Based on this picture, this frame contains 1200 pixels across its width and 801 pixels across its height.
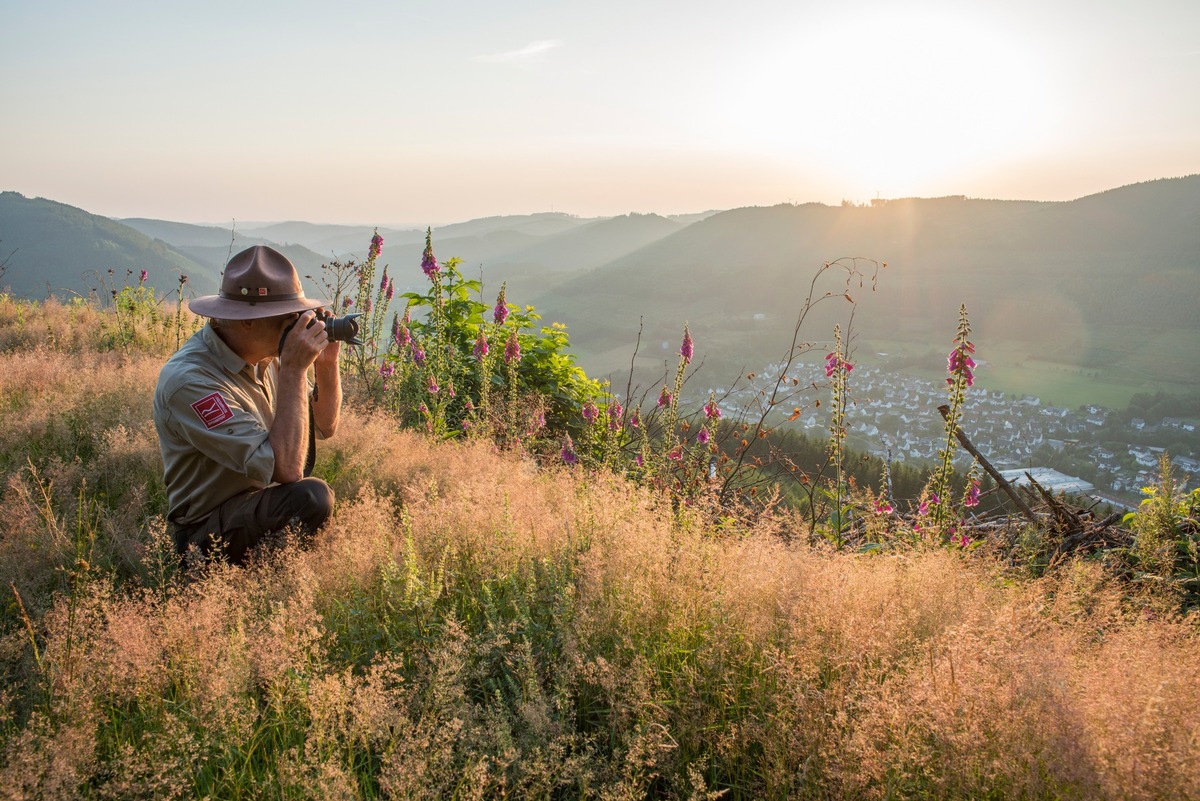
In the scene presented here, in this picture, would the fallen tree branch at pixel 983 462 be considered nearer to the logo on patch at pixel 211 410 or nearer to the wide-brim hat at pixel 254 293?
the wide-brim hat at pixel 254 293

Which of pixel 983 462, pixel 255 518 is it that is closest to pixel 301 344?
pixel 255 518

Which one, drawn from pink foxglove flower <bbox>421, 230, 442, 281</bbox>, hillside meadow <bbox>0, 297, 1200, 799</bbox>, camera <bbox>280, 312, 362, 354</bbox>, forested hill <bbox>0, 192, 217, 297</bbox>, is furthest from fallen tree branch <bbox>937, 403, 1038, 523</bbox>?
forested hill <bbox>0, 192, 217, 297</bbox>

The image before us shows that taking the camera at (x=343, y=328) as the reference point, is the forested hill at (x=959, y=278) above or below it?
above

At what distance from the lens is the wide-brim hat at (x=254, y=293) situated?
3.39 meters

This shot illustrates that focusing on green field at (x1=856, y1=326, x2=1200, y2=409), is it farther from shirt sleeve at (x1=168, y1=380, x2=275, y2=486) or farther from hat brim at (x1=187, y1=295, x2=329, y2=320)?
shirt sleeve at (x1=168, y1=380, x2=275, y2=486)

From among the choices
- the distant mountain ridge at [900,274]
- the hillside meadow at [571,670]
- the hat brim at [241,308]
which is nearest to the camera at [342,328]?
the hat brim at [241,308]

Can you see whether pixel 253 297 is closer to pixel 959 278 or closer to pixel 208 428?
pixel 208 428

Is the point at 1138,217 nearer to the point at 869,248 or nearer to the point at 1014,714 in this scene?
the point at 869,248

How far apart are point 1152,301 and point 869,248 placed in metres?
39.2

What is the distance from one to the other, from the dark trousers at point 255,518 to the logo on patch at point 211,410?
19.4 inches

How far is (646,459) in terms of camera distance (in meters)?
5.21

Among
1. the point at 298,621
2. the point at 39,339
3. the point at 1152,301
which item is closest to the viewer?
the point at 298,621

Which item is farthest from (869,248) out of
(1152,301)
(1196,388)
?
(1196,388)

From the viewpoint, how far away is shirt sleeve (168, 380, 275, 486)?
3.17m
